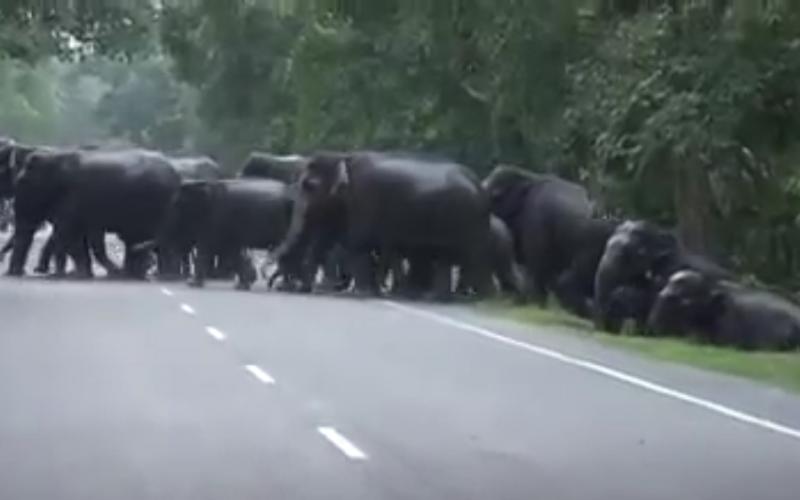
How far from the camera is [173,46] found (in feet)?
43.9

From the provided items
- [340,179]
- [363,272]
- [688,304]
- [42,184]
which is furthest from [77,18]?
[42,184]

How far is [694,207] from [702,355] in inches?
362

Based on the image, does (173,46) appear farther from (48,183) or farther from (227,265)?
(48,183)

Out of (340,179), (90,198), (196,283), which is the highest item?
(340,179)

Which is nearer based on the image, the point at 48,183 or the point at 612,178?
the point at 612,178

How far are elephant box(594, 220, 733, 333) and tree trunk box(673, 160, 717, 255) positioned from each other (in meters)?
0.85

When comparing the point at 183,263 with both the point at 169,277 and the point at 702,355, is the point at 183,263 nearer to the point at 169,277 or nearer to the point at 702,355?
the point at 169,277

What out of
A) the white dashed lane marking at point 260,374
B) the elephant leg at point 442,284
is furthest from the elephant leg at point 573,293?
the white dashed lane marking at point 260,374

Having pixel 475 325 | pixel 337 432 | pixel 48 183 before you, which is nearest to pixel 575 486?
pixel 337 432

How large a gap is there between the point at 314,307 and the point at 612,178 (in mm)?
4794

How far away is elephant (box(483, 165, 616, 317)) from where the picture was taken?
128ft

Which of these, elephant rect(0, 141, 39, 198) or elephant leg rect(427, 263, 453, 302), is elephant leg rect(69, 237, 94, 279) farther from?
elephant leg rect(427, 263, 453, 302)

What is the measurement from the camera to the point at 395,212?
136 ft

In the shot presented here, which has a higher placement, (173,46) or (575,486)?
(173,46)
